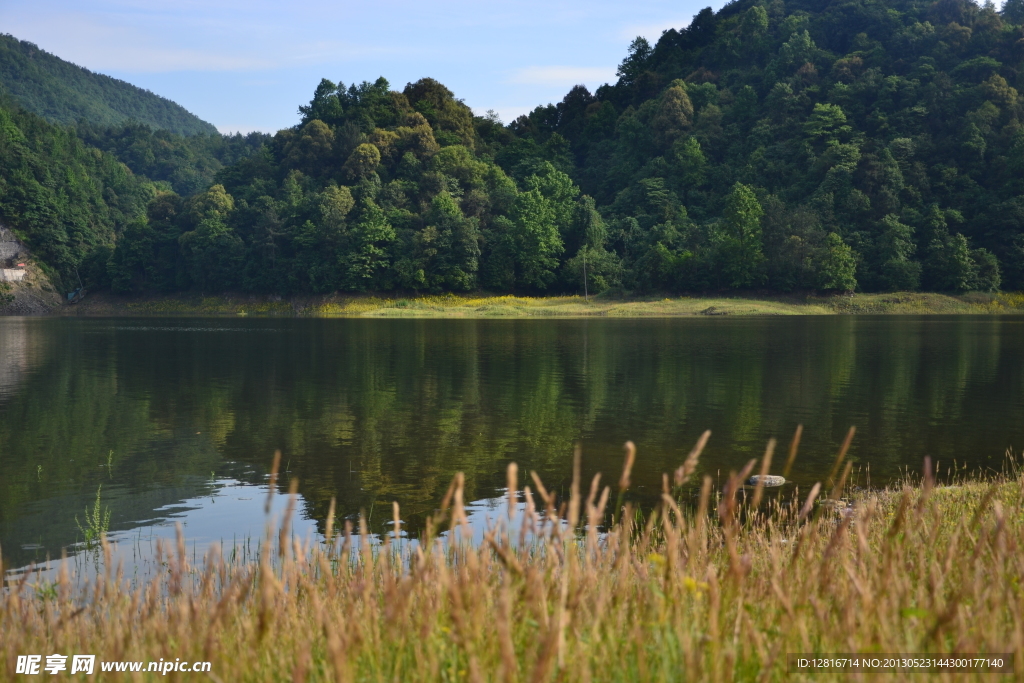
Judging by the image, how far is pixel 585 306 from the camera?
10012cm

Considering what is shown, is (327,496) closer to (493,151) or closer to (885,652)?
(885,652)

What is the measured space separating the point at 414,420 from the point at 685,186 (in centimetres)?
10868

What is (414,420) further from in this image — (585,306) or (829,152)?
(829,152)

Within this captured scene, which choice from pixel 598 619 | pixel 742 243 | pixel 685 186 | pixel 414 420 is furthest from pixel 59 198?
pixel 598 619

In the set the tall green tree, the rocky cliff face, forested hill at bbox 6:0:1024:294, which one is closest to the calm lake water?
the tall green tree

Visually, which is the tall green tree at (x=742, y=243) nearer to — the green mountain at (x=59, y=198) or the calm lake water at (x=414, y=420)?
the calm lake water at (x=414, y=420)

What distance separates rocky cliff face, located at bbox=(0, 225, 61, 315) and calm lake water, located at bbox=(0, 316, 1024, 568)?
9478cm

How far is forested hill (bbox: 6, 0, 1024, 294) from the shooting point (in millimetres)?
100000

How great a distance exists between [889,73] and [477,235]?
67.5 m

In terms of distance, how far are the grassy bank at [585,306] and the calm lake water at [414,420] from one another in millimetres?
51895

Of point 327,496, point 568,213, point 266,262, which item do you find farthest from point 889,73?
point 327,496

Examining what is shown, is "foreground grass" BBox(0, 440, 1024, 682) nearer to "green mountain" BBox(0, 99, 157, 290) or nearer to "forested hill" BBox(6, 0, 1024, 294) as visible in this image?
"forested hill" BBox(6, 0, 1024, 294)

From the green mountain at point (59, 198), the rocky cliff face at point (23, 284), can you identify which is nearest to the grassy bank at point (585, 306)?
the rocky cliff face at point (23, 284)

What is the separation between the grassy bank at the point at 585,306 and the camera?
3679 inches
